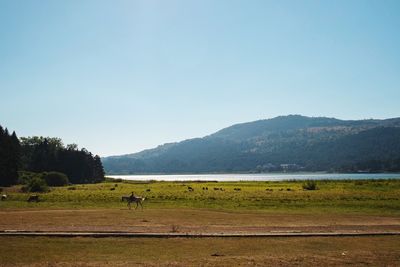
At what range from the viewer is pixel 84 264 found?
16.8 meters

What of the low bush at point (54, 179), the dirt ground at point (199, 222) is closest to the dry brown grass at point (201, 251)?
the dirt ground at point (199, 222)

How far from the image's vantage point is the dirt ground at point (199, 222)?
91.0 ft

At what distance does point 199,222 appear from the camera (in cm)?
3198

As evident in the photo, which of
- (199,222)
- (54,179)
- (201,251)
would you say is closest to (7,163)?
(54,179)

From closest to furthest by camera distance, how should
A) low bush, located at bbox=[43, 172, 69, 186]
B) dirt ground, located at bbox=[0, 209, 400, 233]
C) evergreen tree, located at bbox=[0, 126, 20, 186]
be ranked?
dirt ground, located at bbox=[0, 209, 400, 233] → evergreen tree, located at bbox=[0, 126, 20, 186] → low bush, located at bbox=[43, 172, 69, 186]

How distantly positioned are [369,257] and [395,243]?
4980 mm

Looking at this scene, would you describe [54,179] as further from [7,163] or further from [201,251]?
[201,251]

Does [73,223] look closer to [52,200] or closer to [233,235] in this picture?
[233,235]

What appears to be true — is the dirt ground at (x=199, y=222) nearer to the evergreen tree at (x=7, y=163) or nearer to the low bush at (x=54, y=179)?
the evergreen tree at (x=7, y=163)

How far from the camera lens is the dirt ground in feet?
91.0

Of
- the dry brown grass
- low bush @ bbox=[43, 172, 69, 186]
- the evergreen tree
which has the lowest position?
the dry brown grass

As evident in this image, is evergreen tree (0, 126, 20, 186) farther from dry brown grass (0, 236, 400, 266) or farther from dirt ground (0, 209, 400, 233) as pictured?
dry brown grass (0, 236, 400, 266)

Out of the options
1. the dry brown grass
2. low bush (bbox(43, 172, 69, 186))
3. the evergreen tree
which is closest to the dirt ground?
the dry brown grass

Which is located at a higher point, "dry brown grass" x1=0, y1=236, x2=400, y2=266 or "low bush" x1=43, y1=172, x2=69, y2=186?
"low bush" x1=43, y1=172, x2=69, y2=186
